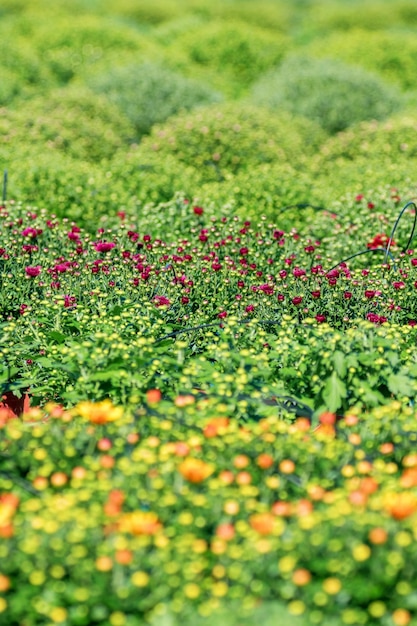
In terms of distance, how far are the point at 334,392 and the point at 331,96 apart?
10.5 metres

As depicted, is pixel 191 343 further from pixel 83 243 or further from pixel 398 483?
pixel 398 483

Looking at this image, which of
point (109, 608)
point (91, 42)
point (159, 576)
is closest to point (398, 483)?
point (159, 576)

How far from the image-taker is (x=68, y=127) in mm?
10070

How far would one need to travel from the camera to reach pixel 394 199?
22.5 ft

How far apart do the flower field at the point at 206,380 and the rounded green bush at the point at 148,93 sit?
247 centimetres

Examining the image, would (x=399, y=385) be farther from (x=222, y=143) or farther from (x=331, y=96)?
(x=331, y=96)

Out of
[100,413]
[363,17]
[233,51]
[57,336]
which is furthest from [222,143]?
[363,17]

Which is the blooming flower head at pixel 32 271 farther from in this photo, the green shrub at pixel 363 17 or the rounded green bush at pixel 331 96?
the green shrub at pixel 363 17

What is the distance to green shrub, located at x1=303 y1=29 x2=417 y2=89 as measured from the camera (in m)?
17.3

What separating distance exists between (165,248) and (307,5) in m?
35.3

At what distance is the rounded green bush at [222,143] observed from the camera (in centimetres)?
913

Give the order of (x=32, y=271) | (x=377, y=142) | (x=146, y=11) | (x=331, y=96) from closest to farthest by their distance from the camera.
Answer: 1. (x=32, y=271)
2. (x=377, y=142)
3. (x=331, y=96)
4. (x=146, y=11)

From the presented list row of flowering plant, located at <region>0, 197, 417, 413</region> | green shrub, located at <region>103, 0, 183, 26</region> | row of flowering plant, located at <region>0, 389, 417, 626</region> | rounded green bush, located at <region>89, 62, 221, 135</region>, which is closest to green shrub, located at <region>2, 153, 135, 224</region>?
row of flowering plant, located at <region>0, 197, 417, 413</region>

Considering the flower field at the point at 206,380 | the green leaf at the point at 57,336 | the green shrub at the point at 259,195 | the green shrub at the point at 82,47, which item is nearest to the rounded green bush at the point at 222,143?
the flower field at the point at 206,380
